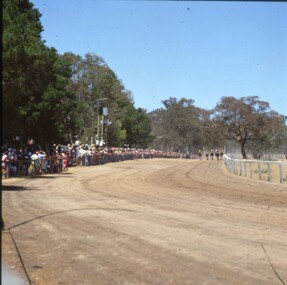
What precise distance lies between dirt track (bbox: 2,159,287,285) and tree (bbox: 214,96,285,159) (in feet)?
209

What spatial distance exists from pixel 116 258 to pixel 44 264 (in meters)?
0.97

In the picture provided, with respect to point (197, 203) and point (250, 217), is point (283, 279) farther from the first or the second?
point (197, 203)

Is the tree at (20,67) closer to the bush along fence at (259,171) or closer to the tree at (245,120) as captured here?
the bush along fence at (259,171)

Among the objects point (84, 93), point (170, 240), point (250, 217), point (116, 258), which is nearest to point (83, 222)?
point (170, 240)

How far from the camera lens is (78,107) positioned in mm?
53375

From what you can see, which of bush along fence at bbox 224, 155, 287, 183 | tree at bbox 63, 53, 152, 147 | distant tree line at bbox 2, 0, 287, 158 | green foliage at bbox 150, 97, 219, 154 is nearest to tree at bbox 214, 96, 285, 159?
distant tree line at bbox 2, 0, 287, 158

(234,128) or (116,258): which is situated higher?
(234,128)

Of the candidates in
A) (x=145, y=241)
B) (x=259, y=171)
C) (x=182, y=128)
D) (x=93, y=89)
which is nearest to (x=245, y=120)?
(x=93, y=89)

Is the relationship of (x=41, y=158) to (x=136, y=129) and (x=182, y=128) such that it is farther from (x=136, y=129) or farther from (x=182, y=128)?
(x=182, y=128)

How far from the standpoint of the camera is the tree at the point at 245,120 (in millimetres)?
74188

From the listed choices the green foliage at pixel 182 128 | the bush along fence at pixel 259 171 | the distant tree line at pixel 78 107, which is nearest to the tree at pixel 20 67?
the distant tree line at pixel 78 107

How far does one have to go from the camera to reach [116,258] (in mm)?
5949

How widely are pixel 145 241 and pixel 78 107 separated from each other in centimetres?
4743

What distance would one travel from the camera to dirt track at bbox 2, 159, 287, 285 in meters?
5.30
